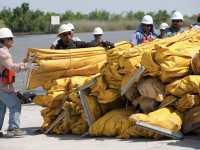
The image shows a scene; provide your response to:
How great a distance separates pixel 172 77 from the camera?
443cm

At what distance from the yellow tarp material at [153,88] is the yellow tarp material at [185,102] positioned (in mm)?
102

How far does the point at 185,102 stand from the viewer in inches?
169

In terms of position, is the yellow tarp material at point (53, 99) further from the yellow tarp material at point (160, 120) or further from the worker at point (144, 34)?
the worker at point (144, 34)

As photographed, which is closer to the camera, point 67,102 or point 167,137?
point 167,137

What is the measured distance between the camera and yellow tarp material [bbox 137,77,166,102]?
443 cm

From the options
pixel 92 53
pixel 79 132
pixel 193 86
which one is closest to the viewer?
pixel 193 86

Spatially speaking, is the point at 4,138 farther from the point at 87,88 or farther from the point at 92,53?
Result: the point at 92,53

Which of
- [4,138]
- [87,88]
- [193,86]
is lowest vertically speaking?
[4,138]

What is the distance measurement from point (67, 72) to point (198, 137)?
2504 millimetres

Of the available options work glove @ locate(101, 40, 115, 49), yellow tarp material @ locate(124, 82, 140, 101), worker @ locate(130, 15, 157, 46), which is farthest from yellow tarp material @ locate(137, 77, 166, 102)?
worker @ locate(130, 15, 157, 46)

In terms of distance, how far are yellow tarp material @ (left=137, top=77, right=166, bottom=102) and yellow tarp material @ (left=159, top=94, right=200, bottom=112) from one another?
102 millimetres

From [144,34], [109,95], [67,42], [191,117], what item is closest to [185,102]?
[191,117]

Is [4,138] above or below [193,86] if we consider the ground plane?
below

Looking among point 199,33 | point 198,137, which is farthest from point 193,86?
point 199,33
